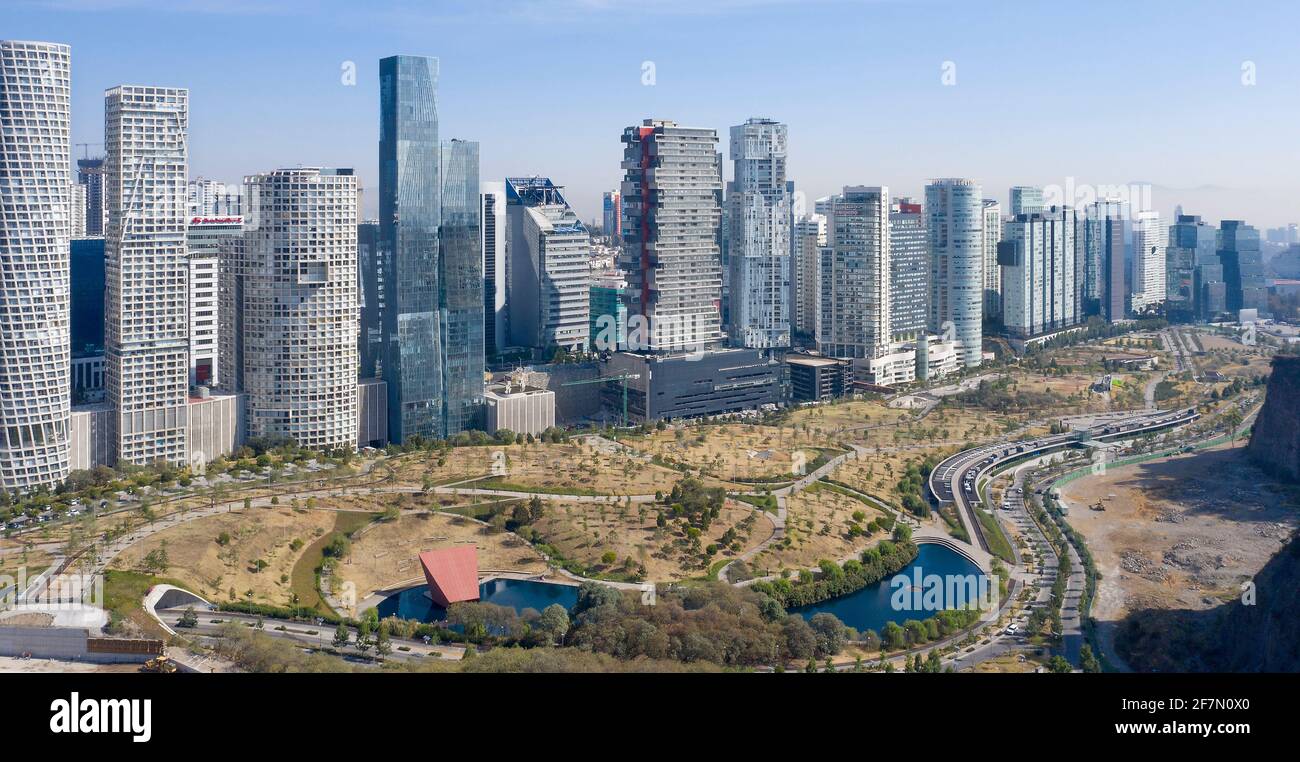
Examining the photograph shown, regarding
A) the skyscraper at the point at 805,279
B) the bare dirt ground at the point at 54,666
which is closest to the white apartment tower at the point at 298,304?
the bare dirt ground at the point at 54,666

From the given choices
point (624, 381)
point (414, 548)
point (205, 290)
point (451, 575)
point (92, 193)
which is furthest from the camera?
point (92, 193)

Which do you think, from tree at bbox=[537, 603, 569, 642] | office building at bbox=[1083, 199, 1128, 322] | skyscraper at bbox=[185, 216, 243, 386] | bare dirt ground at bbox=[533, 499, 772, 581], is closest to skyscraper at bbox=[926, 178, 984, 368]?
office building at bbox=[1083, 199, 1128, 322]

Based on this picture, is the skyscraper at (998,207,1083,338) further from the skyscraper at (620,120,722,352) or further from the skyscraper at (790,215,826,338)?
the skyscraper at (620,120,722,352)

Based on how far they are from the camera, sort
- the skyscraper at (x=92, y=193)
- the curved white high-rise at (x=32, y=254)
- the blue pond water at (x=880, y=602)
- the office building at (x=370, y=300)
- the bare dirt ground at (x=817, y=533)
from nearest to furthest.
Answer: the blue pond water at (x=880, y=602) → the bare dirt ground at (x=817, y=533) → the curved white high-rise at (x=32, y=254) → the office building at (x=370, y=300) → the skyscraper at (x=92, y=193)

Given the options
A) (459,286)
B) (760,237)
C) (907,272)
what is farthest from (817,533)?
(907,272)

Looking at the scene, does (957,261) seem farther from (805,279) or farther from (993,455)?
(993,455)

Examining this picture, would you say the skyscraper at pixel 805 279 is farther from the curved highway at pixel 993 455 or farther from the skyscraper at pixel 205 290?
the skyscraper at pixel 205 290

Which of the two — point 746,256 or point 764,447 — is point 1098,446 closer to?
point 764,447
